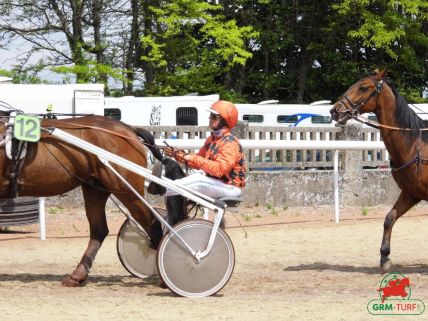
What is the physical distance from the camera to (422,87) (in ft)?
116

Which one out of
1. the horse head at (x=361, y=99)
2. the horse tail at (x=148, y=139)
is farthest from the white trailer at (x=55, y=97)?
the horse tail at (x=148, y=139)

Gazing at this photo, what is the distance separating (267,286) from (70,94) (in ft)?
50.8

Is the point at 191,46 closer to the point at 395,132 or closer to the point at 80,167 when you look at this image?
the point at 395,132

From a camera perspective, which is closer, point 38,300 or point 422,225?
point 38,300

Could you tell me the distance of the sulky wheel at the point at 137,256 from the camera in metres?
10.3

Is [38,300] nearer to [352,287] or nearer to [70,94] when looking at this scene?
[352,287]

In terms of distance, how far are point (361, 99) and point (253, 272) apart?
7.02 feet

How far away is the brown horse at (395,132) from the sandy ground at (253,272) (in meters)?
0.80

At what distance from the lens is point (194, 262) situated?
9086mm

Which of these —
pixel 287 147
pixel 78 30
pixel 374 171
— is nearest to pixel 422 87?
pixel 78 30

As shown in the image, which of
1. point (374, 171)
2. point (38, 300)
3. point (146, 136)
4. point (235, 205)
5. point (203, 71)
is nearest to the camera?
point (38, 300)

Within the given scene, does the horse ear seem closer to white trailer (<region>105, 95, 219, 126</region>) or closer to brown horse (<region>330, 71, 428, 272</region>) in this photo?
brown horse (<region>330, 71, 428, 272</region>)

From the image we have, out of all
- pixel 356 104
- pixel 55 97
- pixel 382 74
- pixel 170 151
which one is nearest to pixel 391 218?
pixel 356 104

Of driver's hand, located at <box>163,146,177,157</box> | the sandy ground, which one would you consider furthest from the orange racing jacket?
the sandy ground
